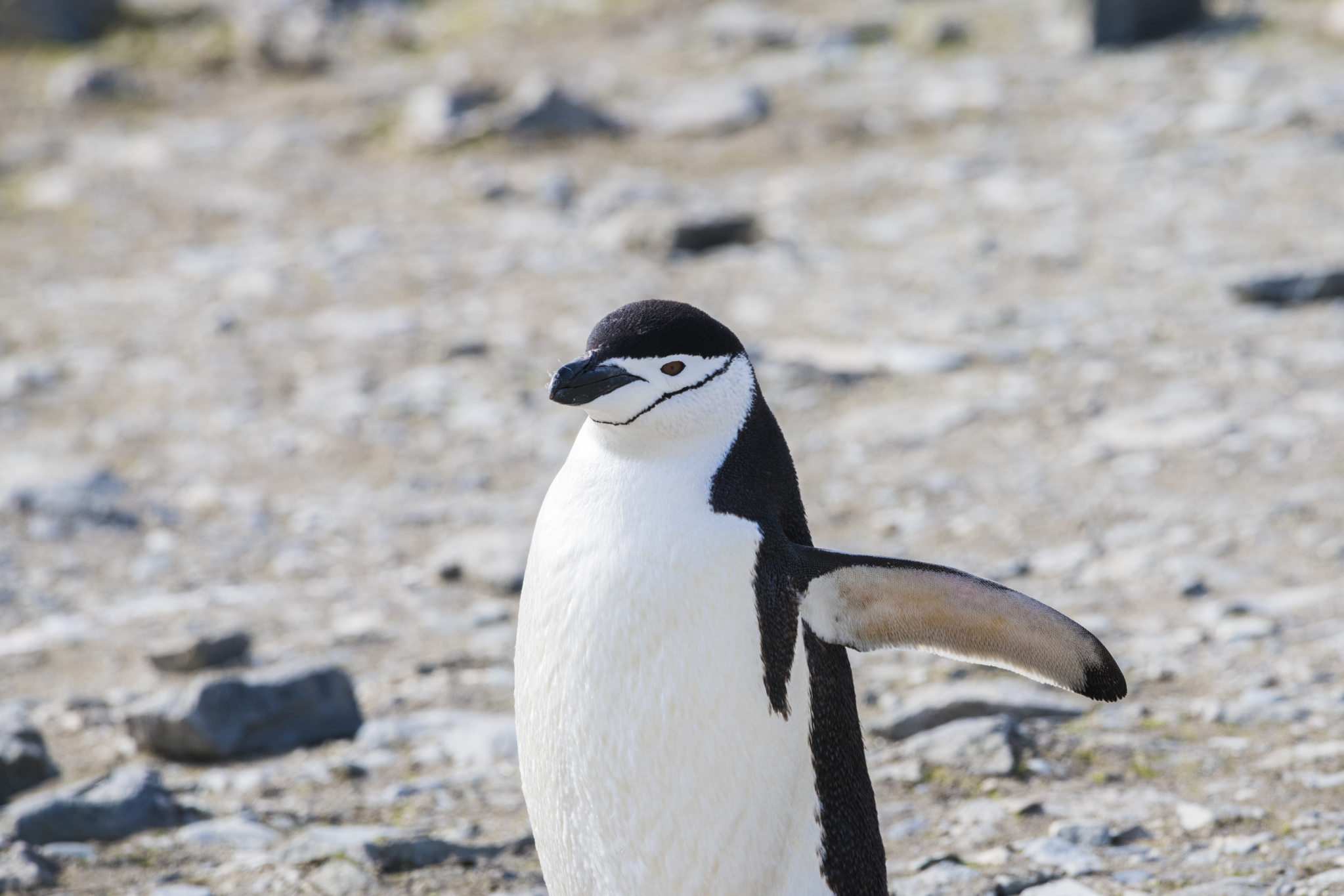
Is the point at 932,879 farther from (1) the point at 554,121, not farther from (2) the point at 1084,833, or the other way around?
(1) the point at 554,121

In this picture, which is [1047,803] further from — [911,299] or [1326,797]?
[911,299]

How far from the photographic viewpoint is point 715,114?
9.59 meters

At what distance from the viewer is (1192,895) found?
264 centimetres

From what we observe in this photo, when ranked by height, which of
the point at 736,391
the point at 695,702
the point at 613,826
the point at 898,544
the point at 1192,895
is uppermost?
the point at 736,391

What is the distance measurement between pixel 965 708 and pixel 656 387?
1.53m

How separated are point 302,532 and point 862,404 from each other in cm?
210

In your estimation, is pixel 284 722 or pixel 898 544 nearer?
pixel 284 722

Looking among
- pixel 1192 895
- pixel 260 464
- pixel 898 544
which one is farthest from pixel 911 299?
pixel 1192 895

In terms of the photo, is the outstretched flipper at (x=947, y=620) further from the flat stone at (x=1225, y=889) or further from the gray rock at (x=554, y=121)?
the gray rock at (x=554, y=121)

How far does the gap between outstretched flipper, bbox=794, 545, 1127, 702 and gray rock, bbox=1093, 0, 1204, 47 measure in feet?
27.3

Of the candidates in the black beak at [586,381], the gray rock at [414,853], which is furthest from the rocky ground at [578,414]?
the black beak at [586,381]

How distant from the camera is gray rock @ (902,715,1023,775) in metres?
3.25

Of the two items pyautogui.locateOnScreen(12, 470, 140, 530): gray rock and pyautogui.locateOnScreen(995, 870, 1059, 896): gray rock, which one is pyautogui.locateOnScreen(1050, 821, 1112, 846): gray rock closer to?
pyautogui.locateOnScreen(995, 870, 1059, 896): gray rock

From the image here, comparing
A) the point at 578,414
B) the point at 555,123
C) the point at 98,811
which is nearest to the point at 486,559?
the point at 578,414
